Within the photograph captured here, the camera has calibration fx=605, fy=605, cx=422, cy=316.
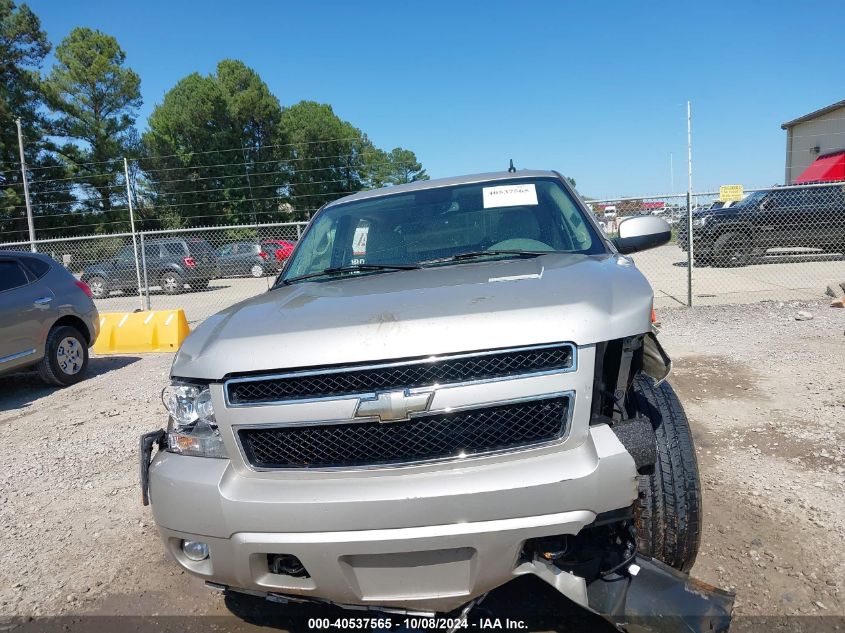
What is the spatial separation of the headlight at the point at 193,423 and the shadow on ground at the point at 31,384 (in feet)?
18.2

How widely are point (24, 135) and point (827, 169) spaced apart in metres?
33.0

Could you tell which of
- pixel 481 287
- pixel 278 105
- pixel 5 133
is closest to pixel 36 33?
pixel 5 133

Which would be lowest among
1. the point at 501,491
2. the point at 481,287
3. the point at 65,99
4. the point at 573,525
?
the point at 573,525

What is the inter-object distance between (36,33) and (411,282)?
124 ft


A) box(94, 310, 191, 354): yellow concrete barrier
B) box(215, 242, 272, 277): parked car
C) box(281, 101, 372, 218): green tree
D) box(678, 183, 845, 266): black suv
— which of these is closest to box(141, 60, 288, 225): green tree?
box(281, 101, 372, 218): green tree

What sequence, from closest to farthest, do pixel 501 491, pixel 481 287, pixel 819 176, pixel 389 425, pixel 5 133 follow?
pixel 501 491
pixel 389 425
pixel 481 287
pixel 819 176
pixel 5 133

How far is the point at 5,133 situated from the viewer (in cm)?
2875

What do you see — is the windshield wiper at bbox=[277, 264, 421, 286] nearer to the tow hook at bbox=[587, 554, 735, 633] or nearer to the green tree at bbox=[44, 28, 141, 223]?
the tow hook at bbox=[587, 554, 735, 633]

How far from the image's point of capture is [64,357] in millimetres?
7352

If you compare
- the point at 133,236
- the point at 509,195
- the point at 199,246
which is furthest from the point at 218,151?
the point at 509,195

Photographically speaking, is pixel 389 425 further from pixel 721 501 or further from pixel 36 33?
pixel 36 33

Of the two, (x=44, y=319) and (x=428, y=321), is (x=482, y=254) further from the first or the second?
(x=44, y=319)

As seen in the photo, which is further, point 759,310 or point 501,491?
point 759,310

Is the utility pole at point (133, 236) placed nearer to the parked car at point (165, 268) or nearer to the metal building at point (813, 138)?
the parked car at point (165, 268)
